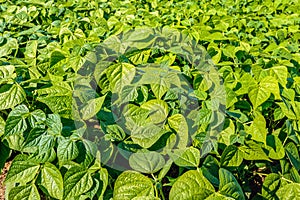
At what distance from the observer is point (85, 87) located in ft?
5.04

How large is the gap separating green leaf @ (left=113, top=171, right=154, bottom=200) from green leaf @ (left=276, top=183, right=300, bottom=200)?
1.56 feet

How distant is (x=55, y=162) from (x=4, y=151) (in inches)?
8.1

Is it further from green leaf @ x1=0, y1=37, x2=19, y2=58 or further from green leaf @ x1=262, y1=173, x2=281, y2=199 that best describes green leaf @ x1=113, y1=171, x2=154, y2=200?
green leaf @ x1=0, y1=37, x2=19, y2=58

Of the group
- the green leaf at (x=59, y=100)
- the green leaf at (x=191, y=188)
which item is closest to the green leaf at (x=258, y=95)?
the green leaf at (x=191, y=188)

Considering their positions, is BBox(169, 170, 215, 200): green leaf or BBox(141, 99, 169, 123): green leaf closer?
BBox(169, 170, 215, 200): green leaf

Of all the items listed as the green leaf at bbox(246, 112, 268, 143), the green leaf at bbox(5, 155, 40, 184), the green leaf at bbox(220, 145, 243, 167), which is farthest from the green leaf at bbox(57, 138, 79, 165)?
the green leaf at bbox(246, 112, 268, 143)

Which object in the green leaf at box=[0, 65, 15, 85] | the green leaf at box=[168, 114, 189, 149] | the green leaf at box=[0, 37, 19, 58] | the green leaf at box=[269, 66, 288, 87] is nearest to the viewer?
the green leaf at box=[168, 114, 189, 149]

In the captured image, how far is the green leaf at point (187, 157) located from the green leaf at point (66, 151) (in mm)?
337

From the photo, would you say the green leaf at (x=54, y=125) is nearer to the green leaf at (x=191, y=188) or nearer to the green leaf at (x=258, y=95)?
the green leaf at (x=191, y=188)

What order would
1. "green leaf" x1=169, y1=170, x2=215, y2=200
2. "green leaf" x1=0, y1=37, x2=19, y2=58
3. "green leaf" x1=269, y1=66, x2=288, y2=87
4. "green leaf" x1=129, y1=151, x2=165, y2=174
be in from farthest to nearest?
"green leaf" x1=0, y1=37, x2=19, y2=58, "green leaf" x1=269, y1=66, x2=288, y2=87, "green leaf" x1=129, y1=151, x2=165, y2=174, "green leaf" x1=169, y1=170, x2=215, y2=200

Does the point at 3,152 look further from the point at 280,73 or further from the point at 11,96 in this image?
the point at 280,73

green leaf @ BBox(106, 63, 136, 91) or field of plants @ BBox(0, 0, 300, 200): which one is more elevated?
green leaf @ BBox(106, 63, 136, 91)

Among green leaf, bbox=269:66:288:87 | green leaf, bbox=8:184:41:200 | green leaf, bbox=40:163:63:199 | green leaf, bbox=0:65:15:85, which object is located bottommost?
green leaf, bbox=8:184:41:200

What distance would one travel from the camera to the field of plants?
133cm
